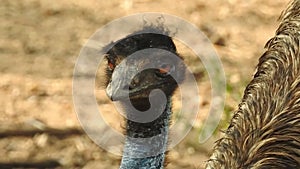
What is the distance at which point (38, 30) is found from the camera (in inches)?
174

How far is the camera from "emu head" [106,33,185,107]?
7.88 ft

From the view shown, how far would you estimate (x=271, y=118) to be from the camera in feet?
8.70

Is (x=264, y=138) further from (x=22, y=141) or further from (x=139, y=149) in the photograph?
(x=22, y=141)

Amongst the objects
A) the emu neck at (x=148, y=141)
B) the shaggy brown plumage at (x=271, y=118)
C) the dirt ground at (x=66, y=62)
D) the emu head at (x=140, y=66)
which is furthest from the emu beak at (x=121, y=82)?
the dirt ground at (x=66, y=62)

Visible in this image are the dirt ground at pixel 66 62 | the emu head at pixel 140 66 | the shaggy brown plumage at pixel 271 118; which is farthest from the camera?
the dirt ground at pixel 66 62

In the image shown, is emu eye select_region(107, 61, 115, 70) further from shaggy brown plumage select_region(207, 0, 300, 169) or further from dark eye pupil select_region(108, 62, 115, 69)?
shaggy brown plumage select_region(207, 0, 300, 169)

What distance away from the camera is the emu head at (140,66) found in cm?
240

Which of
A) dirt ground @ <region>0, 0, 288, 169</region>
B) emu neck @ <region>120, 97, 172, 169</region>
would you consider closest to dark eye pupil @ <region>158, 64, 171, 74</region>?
emu neck @ <region>120, 97, 172, 169</region>

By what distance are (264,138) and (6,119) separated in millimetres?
1802

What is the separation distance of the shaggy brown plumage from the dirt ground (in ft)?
3.65

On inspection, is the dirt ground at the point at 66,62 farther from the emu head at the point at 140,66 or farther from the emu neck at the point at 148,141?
the emu head at the point at 140,66

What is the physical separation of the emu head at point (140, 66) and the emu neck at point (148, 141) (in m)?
0.13

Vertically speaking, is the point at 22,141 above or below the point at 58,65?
below

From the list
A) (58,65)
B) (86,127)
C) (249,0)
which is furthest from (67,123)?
(249,0)
